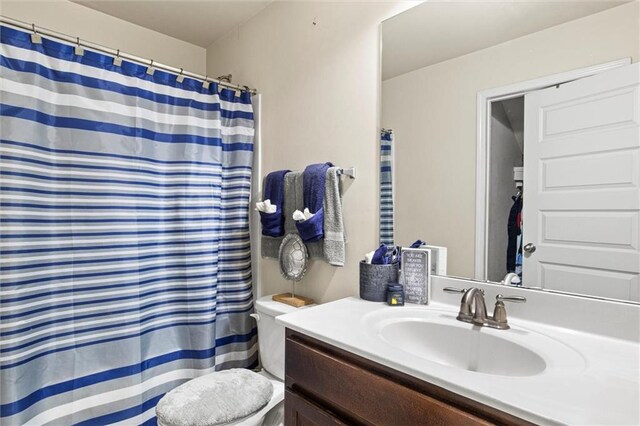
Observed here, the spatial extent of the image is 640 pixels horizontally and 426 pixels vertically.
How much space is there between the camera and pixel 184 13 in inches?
81.0

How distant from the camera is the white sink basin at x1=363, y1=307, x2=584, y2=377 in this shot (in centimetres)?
86

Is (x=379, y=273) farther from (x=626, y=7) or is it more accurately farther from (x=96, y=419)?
(x=96, y=419)

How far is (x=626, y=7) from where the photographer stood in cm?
94

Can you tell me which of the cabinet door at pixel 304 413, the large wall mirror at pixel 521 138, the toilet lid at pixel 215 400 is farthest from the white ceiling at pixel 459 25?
the toilet lid at pixel 215 400

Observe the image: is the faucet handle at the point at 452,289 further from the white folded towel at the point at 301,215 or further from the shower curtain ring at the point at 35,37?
the shower curtain ring at the point at 35,37

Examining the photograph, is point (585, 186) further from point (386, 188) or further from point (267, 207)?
point (267, 207)

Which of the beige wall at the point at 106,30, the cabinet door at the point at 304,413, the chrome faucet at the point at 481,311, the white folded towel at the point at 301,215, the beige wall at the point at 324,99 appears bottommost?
the cabinet door at the point at 304,413

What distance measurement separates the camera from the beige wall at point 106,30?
182 cm

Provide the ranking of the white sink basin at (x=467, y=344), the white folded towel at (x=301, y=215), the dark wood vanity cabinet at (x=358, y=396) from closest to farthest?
the dark wood vanity cabinet at (x=358, y=396) → the white sink basin at (x=467, y=344) → the white folded towel at (x=301, y=215)

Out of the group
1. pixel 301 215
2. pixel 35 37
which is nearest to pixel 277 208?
pixel 301 215

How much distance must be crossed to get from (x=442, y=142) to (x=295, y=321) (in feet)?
2.71

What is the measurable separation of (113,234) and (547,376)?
1.61m

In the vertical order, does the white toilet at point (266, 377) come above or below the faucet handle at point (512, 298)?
below

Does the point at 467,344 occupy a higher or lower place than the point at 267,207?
lower
